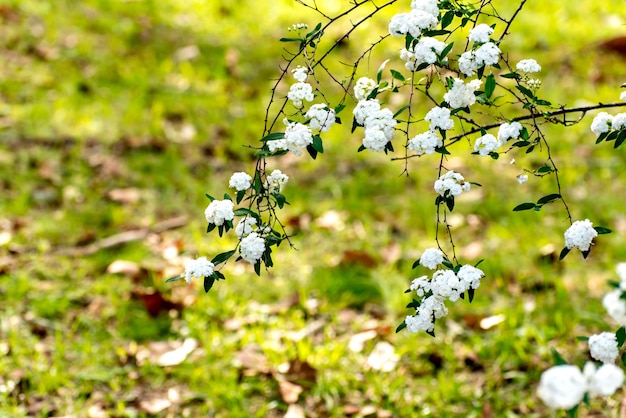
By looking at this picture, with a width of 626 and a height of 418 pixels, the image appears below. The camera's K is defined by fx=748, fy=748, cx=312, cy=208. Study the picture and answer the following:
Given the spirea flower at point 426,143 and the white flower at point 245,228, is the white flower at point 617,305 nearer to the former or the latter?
the spirea flower at point 426,143

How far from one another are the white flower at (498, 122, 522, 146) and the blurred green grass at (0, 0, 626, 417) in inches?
44.0

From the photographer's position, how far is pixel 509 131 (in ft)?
5.01

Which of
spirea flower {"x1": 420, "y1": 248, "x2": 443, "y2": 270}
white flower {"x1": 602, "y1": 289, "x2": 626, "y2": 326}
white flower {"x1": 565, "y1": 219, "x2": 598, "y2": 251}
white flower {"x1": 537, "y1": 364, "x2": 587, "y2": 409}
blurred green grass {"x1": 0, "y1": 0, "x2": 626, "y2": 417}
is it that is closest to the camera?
white flower {"x1": 537, "y1": 364, "x2": 587, "y2": 409}

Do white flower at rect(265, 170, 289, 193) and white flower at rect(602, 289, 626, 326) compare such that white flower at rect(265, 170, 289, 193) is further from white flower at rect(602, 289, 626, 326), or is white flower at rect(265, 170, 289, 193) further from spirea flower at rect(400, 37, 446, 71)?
white flower at rect(602, 289, 626, 326)

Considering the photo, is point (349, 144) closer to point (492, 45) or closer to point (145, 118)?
point (145, 118)

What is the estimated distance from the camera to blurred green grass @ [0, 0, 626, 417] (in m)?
2.46

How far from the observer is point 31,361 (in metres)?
2.49

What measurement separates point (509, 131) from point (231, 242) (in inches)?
76.5

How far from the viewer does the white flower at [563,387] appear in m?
0.93

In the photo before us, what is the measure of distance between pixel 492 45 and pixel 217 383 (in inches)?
58.7

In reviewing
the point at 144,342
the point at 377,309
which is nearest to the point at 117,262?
the point at 144,342

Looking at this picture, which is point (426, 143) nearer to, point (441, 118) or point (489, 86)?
point (441, 118)

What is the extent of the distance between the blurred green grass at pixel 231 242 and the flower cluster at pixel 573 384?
1426 millimetres

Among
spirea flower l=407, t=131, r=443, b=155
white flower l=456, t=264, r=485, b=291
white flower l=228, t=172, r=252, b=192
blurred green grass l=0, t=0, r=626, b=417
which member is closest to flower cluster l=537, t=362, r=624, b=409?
white flower l=456, t=264, r=485, b=291
